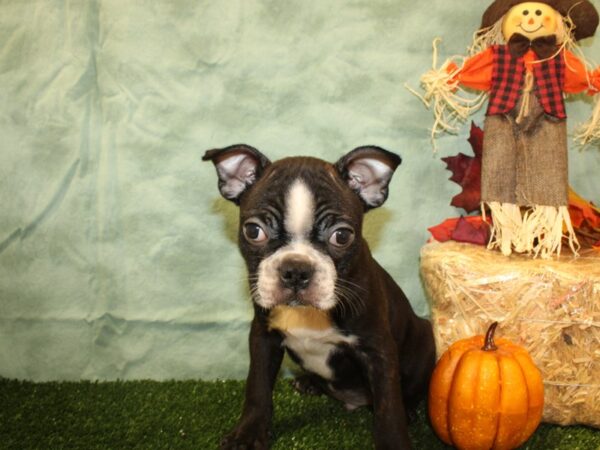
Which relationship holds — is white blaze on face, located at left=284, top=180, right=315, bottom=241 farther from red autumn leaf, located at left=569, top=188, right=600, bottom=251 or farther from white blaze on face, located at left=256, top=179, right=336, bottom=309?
red autumn leaf, located at left=569, top=188, right=600, bottom=251

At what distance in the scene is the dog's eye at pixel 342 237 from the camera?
2.59 m

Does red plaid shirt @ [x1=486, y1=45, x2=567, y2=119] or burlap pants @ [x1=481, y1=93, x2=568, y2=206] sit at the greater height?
red plaid shirt @ [x1=486, y1=45, x2=567, y2=119]

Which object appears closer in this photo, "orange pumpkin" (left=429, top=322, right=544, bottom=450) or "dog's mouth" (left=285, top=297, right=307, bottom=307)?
"dog's mouth" (left=285, top=297, right=307, bottom=307)

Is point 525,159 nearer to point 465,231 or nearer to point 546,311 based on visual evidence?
point 465,231

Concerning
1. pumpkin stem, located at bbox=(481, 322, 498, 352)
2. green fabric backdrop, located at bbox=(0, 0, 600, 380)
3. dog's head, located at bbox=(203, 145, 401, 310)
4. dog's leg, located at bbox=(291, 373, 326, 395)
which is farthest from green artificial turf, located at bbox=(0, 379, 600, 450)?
dog's head, located at bbox=(203, 145, 401, 310)

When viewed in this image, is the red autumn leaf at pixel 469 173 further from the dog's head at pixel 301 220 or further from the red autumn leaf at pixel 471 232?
the dog's head at pixel 301 220

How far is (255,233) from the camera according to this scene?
2.62 metres

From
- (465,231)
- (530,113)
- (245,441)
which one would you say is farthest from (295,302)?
(530,113)

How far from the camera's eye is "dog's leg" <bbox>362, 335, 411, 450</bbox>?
106 inches

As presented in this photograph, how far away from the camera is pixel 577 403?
120 inches

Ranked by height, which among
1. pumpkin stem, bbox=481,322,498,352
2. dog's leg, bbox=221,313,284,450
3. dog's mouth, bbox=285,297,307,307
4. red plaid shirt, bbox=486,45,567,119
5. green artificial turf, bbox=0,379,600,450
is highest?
red plaid shirt, bbox=486,45,567,119

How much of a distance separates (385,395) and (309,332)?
437 millimetres

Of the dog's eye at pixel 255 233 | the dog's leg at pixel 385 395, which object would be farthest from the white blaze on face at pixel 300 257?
the dog's leg at pixel 385 395

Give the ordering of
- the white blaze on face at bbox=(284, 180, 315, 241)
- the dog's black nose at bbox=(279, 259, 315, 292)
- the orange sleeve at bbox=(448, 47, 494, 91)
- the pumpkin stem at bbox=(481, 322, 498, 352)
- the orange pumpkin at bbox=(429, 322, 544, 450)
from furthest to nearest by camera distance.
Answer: the orange sleeve at bbox=(448, 47, 494, 91) < the pumpkin stem at bbox=(481, 322, 498, 352) < the orange pumpkin at bbox=(429, 322, 544, 450) < the white blaze on face at bbox=(284, 180, 315, 241) < the dog's black nose at bbox=(279, 259, 315, 292)
